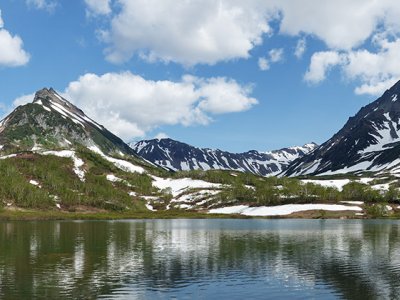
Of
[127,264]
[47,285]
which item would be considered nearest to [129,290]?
[47,285]

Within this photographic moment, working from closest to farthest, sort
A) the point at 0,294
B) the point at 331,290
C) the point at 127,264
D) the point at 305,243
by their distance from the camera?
the point at 0,294 < the point at 331,290 < the point at 127,264 < the point at 305,243

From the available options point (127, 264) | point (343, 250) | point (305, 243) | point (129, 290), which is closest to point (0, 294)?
point (129, 290)

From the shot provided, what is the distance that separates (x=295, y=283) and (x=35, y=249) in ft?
172

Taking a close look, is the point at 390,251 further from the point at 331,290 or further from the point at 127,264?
the point at 127,264

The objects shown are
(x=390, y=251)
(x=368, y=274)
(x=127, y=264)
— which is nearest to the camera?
(x=368, y=274)

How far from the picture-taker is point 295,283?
5331 centimetres

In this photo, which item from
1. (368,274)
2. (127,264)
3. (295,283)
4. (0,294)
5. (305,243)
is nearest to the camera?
(0,294)

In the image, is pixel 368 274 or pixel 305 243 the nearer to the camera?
pixel 368 274

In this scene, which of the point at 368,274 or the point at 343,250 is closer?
the point at 368,274

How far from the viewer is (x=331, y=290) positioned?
4975cm

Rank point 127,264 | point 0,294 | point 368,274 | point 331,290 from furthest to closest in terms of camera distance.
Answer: point 127,264, point 368,274, point 331,290, point 0,294

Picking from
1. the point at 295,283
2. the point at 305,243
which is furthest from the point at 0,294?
the point at 305,243

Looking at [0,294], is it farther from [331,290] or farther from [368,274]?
[368,274]

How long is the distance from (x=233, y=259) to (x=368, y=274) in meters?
21.5
